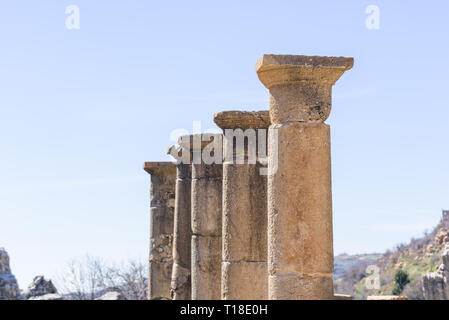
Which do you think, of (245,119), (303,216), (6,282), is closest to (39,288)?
(6,282)

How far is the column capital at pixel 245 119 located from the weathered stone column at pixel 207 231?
1.80 meters

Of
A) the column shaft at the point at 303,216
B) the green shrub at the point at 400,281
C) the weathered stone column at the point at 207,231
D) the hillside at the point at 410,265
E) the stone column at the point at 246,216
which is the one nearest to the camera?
the column shaft at the point at 303,216

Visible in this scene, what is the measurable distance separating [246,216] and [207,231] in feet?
6.54

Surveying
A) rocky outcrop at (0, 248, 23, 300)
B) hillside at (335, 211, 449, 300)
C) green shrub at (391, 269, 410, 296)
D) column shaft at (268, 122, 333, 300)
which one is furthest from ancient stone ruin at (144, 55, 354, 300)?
green shrub at (391, 269, 410, 296)

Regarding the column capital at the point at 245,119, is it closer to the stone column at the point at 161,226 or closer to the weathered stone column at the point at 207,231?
the weathered stone column at the point at 207,231

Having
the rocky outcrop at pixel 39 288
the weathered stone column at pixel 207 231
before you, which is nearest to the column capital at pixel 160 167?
the weathered stone column at pixel 207 231

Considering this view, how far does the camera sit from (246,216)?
923cm

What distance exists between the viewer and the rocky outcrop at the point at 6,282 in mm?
22470

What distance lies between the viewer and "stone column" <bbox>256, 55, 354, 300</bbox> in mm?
6965
